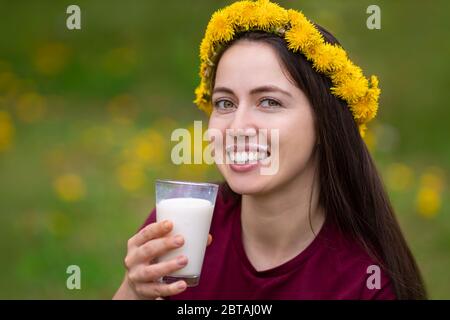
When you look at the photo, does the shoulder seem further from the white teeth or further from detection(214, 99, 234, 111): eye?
detection(214, 99, 234, 111): eye

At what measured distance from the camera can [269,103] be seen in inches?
104

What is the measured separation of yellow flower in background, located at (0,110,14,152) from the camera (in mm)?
6778

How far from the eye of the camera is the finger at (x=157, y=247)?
2348mm

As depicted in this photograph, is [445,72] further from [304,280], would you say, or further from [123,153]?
[304,280]

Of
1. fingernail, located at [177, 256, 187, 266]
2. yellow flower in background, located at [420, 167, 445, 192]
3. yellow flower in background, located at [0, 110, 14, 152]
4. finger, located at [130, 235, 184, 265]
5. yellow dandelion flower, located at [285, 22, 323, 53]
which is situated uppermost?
yellow flower in background, located at [0, 110, 14, 152]

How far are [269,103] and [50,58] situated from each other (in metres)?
6.26

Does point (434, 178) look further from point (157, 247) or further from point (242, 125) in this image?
point (157, 247)

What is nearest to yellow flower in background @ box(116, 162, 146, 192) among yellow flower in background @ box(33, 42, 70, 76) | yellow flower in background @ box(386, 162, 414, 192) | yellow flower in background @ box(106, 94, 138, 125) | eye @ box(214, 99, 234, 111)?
yellow flower in background @ box(106, 94, 138, 125)

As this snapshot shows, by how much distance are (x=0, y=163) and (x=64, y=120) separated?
1.05 m

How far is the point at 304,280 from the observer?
271cm

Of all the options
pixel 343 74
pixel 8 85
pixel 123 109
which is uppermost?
pixel 8 85

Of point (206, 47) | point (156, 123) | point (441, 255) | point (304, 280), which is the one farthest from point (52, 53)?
point (304, 280)

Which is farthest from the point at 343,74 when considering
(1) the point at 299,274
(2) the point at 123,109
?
(2) the point at 123,109

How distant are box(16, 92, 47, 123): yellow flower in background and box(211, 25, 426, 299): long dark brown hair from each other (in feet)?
16.3
